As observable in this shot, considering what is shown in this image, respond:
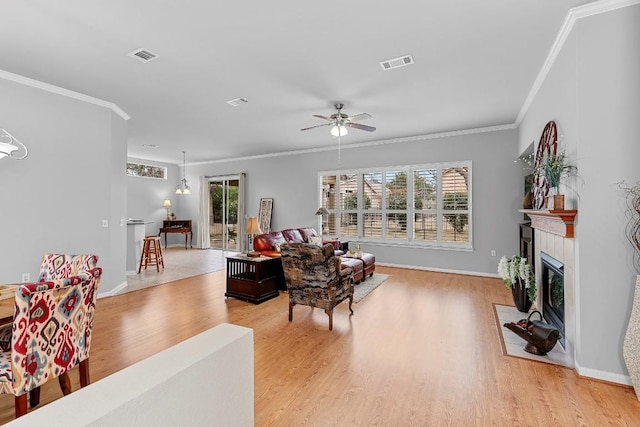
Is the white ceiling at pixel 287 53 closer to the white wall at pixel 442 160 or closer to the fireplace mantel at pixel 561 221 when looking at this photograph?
the white wall at pixel 442 160

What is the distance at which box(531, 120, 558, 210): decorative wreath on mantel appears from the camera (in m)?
3.24

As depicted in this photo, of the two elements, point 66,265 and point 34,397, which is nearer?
point 34,397

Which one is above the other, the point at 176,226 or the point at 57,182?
the point at 57,182

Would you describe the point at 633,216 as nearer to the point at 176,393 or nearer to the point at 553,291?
the point at 553,291

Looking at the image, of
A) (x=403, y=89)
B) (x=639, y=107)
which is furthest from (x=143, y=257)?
(x=639, y=107)

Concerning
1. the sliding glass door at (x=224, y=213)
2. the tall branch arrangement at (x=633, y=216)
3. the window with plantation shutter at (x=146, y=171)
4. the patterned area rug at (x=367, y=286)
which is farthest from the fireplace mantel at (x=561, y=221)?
the window with plantation shutter at (x=146, y=171)

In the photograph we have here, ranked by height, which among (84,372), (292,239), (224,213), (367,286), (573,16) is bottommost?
(367,286)

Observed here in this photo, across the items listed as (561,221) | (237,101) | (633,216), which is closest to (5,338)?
(237,101)

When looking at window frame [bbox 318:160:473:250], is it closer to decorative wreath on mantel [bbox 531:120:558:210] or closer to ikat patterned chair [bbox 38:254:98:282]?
decorative wreath on mantel [bbox 531:120:558:210]

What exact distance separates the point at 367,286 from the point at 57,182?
4838 mm

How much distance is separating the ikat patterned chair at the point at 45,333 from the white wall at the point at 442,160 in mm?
5862

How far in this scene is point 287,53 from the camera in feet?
10.6

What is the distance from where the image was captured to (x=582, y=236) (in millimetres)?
2561

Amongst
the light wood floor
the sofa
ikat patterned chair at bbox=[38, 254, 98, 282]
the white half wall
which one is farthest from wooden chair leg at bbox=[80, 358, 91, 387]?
the sofa
